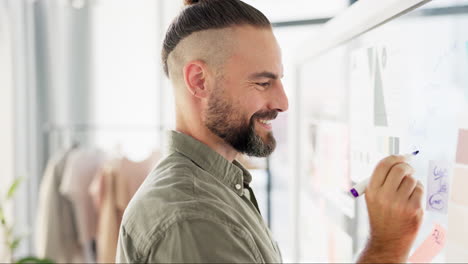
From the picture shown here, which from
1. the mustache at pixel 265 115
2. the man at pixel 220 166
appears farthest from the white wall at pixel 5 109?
the mustache at pixel 265 115

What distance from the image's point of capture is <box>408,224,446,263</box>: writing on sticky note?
74cm

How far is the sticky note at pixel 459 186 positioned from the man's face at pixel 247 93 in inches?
13.4

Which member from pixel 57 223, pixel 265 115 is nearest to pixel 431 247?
pixel 265 115

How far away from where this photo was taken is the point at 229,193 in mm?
865

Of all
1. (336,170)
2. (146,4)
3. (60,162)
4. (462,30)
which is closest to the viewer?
(462,30)

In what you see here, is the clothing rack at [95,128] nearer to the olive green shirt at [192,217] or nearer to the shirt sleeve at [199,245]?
the olive green shirt at [192,217]

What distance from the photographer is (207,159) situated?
90 cm

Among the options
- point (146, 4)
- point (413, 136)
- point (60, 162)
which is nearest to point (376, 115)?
point (413, 136)

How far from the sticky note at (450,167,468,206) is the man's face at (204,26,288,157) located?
340mm

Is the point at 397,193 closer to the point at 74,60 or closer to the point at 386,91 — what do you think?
the point at 386,91

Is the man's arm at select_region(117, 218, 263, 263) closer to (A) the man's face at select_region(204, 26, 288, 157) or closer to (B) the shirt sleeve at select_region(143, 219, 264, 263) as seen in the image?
(B) the shirt sleeve at select_region(143, 219, 264, 263)

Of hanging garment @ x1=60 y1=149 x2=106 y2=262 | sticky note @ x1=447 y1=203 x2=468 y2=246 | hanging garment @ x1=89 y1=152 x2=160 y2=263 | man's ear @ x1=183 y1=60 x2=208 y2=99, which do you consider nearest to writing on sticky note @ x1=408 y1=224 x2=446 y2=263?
sticky note @ x1=447 y1=203 x2=468 y2=246

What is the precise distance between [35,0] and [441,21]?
2.79 meters

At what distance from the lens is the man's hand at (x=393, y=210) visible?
0.74m
